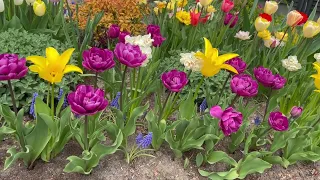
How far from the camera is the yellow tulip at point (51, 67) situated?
5.02 ft

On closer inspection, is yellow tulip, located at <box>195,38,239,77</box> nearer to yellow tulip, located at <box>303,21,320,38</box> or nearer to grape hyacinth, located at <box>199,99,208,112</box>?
grape hyacinth, located at <box>199,99,208,112</box>

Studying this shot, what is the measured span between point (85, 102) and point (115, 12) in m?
1.54

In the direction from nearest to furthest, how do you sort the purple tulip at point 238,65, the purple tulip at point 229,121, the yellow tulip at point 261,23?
1. the purple tulip at point 229,121
2. the purple tulip at point 238,65
3. the yellow tulip at point 261,23

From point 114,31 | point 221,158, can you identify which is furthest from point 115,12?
point 221,158

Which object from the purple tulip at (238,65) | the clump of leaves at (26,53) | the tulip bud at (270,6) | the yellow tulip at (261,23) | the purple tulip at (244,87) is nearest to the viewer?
the purple tulip at (244,87)

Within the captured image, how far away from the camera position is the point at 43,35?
2.45 meters

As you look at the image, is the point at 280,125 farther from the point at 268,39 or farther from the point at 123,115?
the point at 268,39

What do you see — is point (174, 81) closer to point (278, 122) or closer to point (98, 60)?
point (98, 60)

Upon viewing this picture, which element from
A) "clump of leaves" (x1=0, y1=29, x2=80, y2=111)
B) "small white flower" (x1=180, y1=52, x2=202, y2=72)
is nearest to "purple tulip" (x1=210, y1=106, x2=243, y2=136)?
"small white flower" (x1=180, y1=52, x2=202, y2=72)

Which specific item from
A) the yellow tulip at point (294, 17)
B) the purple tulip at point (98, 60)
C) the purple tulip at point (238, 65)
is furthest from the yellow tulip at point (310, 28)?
the purple tulip at point (98, 60)

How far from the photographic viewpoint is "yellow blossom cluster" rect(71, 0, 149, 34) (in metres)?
2.77

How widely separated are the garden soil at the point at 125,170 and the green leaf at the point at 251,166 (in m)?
0.12

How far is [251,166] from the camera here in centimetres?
197

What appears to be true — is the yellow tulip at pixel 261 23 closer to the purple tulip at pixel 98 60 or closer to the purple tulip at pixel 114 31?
the purple tulip at pixel 114 31
